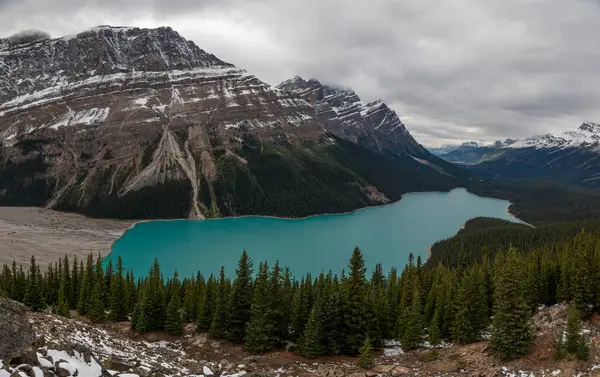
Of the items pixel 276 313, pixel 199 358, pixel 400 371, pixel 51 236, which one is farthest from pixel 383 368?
pixel 51 236

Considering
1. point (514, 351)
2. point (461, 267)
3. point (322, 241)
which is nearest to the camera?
point (514, 351)

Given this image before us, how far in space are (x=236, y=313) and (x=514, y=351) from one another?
82.5 ft

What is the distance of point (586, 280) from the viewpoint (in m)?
42.7

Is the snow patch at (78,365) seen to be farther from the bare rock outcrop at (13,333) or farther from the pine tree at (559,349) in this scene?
the pine tree at (559,349)

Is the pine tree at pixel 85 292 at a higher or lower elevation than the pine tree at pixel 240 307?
lower

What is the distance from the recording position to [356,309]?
41.6m

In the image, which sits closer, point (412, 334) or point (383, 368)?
point (383, 368)

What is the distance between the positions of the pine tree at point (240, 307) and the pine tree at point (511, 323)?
74.0ft

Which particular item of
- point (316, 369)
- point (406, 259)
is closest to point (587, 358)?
point (316, 369)

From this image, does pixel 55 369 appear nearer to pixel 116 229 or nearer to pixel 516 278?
pixel 516 278

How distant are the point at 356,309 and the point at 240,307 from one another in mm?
11820

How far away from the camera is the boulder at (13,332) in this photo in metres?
19.8

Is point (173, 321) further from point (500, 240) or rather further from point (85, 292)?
point (500, 240)

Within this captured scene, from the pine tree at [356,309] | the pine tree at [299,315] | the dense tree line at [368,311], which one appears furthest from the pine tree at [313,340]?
the pine tree at [299,315]
